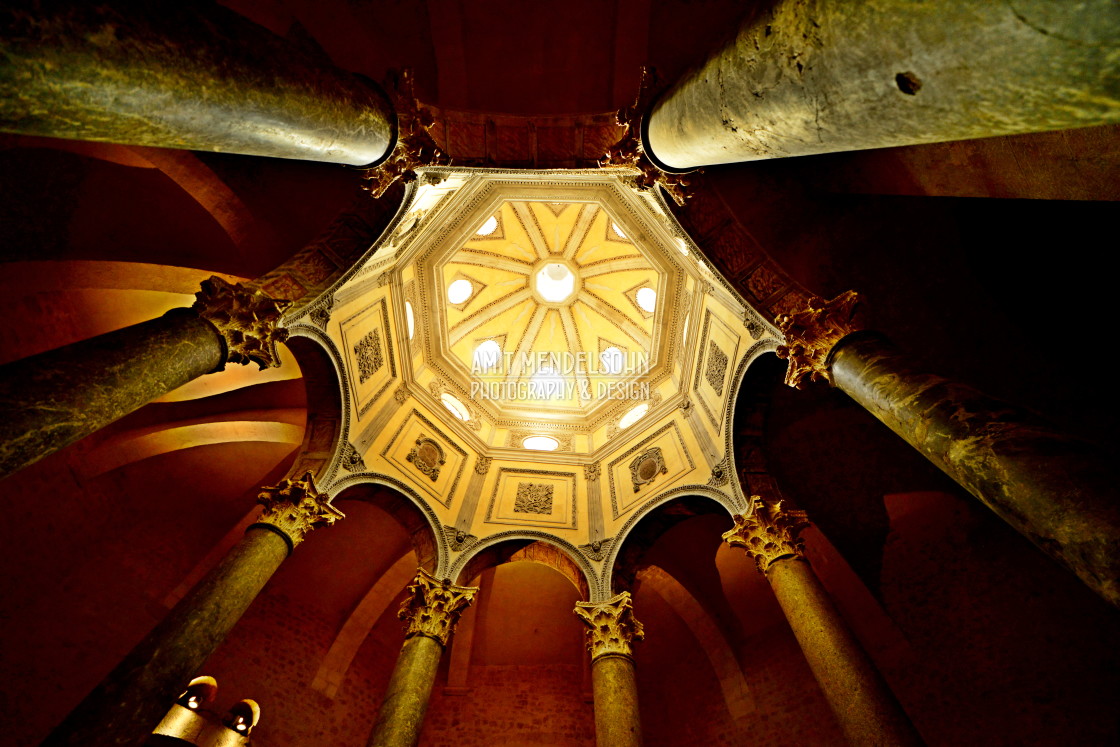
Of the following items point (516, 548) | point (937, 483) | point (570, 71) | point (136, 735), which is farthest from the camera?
point (516, 548)

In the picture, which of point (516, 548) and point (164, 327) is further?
point (516, 548)

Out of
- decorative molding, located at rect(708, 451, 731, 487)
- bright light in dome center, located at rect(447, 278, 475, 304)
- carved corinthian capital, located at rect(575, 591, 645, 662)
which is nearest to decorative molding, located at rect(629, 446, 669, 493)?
decorative molding, located at rect(708, 451, 731, 487)

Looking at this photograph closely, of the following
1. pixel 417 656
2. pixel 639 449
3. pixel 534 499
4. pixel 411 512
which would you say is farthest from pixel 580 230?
pixel 417 656

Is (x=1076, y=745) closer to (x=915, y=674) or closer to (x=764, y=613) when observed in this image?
(x=915, y=674)

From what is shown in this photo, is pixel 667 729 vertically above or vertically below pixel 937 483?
below

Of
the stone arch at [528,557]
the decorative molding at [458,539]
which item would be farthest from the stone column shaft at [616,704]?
the decorative molding at [458,539]

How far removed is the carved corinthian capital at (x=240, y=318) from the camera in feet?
15.3

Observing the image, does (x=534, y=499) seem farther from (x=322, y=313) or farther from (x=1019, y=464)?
(x=1019, y=464)

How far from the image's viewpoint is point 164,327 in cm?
422

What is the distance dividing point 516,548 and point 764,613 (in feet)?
15.1

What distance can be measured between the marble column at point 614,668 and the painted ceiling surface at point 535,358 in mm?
683

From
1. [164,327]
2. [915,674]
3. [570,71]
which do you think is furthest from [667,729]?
[570,71]

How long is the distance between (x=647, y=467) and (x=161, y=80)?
27.7 ft

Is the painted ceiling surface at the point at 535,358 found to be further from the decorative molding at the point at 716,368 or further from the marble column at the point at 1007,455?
the marble column at the point at 1007,455
